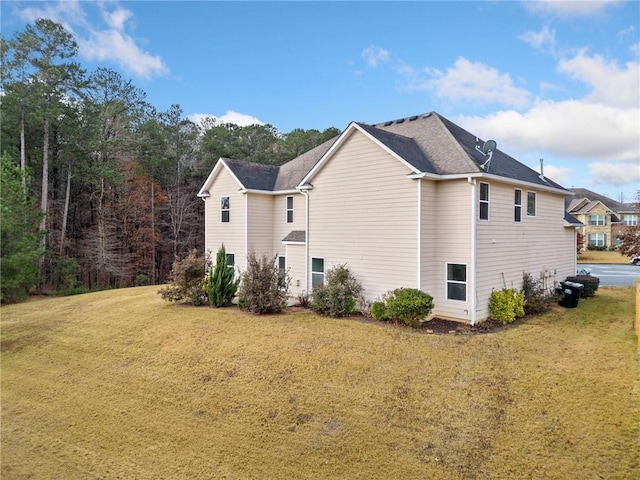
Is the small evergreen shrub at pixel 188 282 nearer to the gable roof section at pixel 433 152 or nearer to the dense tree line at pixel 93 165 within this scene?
the gable roof section at pixel 433 152

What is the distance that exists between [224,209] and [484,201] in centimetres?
1353

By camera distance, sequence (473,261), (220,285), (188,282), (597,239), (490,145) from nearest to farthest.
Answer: (473,261)
(490,145)
(220,285)
(188,282)
(597,239)

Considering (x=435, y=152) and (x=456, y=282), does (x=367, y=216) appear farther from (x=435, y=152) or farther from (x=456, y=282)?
(x=456, y=282)

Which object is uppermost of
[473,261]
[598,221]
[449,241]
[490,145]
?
[490,145]

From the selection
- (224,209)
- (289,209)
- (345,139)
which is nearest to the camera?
(345,139)

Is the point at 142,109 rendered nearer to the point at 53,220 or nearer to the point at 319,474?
the point at 53,220

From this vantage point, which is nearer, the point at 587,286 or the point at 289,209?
the point at 587,286

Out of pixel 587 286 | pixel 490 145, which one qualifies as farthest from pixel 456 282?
pixel 587 286

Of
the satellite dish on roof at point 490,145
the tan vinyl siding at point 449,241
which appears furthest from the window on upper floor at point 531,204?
the tan vinyl siding at point 449,241

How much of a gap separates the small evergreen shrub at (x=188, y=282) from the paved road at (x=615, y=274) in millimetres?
21802

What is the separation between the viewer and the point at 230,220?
2061cm

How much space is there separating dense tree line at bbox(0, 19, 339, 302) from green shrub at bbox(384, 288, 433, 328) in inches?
746

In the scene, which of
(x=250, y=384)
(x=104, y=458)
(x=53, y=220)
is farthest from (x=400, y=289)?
(x=53, y=220)

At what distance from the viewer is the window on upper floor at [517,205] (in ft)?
48.3
